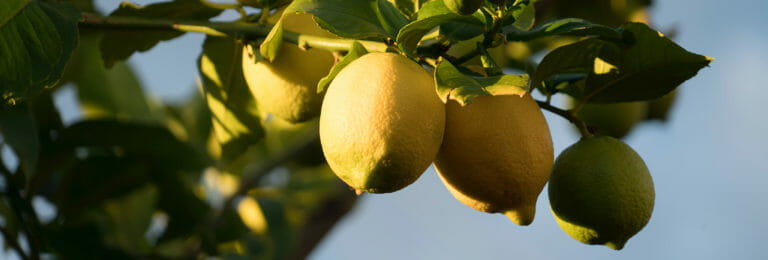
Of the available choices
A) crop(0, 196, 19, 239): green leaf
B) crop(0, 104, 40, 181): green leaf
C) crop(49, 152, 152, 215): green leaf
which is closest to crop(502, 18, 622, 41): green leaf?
crop(0, 104, 40, 181): green leaf

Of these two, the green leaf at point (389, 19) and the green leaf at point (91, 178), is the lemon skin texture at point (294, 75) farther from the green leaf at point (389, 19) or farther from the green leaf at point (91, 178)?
the green leaf at point (91, 178)

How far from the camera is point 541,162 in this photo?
77 centimetres

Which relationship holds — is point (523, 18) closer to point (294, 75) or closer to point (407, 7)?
point (407, 7)

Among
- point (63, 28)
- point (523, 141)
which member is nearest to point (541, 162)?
point (523, 141)

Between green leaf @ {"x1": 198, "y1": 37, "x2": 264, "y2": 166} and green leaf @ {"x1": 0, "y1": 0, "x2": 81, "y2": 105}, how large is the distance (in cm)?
23

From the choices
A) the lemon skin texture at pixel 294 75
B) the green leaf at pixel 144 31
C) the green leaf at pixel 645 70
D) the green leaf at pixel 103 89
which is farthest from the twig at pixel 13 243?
the green leaf at pixel 645 70

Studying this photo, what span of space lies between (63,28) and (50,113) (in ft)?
1.94

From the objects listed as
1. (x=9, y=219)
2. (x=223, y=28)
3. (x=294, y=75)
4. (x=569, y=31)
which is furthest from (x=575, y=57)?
(x=9, y=219)

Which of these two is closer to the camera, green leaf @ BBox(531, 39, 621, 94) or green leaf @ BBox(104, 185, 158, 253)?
green leaf @ BBox(531, 39, 621, 94)

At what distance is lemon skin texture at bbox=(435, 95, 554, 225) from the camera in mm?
739

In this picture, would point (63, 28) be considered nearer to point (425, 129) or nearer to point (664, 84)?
point (425, 129)

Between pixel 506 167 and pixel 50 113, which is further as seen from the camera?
pixel 50 113

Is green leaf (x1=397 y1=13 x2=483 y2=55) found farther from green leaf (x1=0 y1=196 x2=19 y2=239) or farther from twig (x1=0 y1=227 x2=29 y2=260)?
green leaf (x1=0 y1=196 x2=19 y2=239)

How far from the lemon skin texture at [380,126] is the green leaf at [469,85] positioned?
0.03 metres
